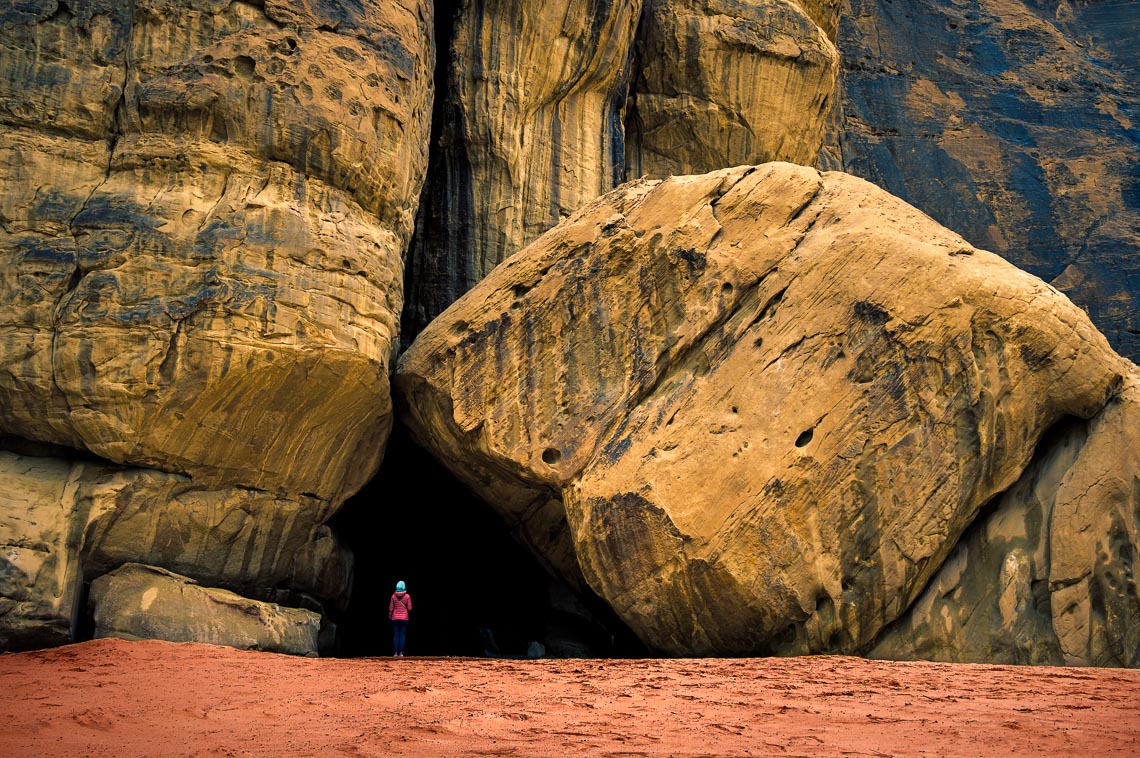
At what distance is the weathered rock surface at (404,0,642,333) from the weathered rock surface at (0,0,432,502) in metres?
2.58

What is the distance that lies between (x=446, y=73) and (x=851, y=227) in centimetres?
625

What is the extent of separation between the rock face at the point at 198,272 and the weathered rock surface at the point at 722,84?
5.79m

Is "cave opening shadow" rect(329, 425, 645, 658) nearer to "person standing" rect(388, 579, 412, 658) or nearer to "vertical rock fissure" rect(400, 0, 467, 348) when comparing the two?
"person standing" rect(388, 579, 412, 658)

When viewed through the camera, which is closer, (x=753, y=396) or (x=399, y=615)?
(x=753, y=396)

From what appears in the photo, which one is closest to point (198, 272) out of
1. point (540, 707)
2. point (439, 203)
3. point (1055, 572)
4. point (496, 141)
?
point (439, 203)

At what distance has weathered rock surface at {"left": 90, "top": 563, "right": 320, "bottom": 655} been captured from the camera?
10.7 metres

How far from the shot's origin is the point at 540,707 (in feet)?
25.7

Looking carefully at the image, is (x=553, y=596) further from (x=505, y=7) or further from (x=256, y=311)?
(x=505, y=7)

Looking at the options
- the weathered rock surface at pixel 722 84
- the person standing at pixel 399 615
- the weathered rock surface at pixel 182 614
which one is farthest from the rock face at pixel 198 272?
the weathered rock surface at pixel 722 84

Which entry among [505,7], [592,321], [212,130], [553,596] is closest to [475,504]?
[553,596]

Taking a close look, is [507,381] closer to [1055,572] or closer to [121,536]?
[121,536]

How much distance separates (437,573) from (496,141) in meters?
6.09

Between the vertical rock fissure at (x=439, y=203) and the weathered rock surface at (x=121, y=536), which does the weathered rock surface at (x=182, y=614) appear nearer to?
the weathered rock surface at (x=121, y=536)

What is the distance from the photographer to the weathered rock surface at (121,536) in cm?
1054
